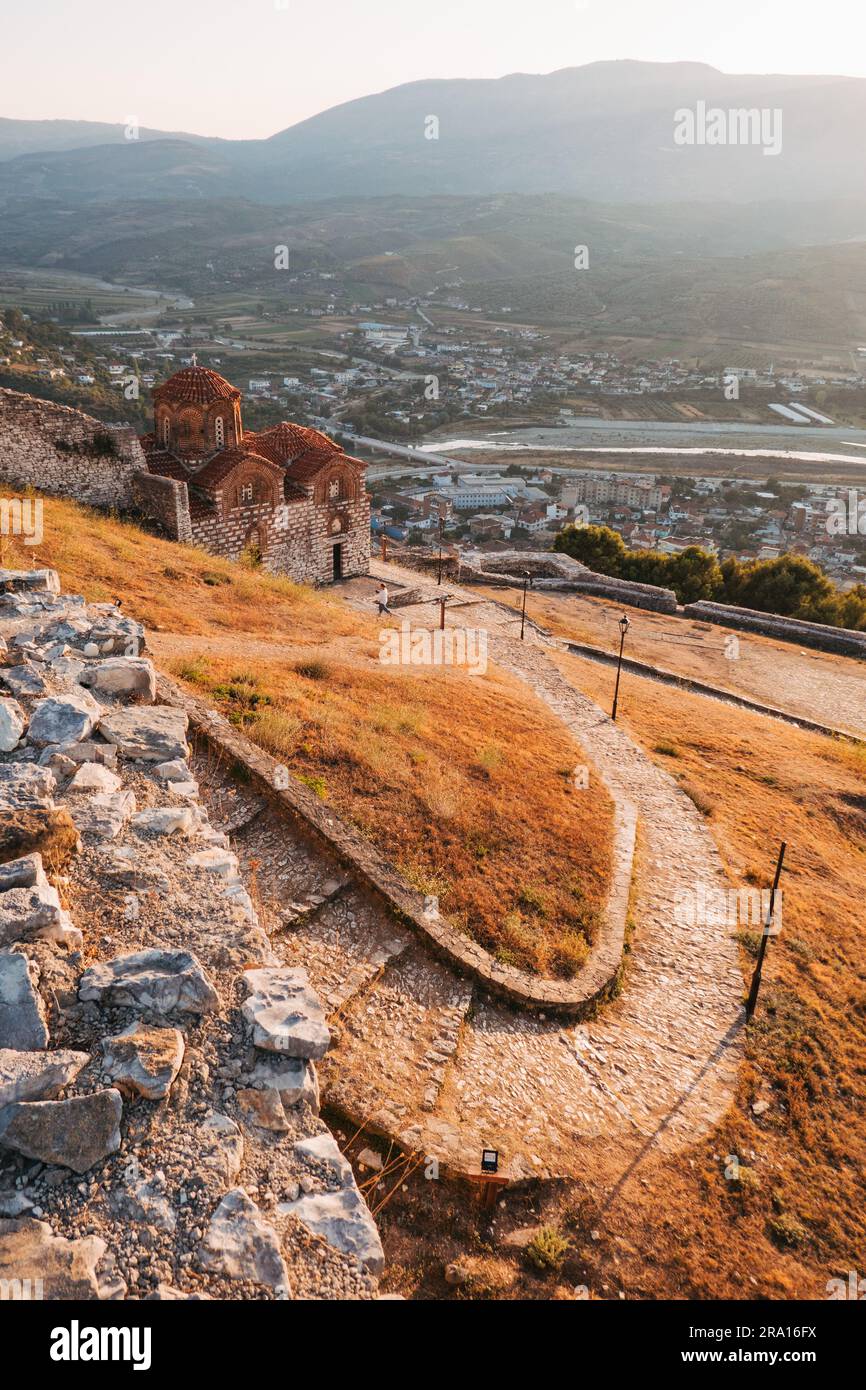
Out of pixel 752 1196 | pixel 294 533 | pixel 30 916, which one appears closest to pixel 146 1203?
pixel 30 916

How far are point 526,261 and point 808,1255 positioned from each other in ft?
516

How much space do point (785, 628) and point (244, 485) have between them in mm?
14039

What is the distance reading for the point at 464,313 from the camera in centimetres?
12031

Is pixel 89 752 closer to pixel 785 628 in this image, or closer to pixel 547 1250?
pixel 547 1250

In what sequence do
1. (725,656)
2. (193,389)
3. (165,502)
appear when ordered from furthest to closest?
1. (725,656)
2. (193,389)
3. (165,502)

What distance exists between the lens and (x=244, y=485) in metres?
17.7

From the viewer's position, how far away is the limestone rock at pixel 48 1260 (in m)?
2.86

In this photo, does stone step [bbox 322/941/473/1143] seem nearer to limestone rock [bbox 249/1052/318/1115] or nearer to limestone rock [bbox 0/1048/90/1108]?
limestone rock [bbox 249/1052/318/1115]

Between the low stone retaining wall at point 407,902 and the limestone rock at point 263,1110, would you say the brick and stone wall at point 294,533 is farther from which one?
the limestone rock at point 263,1110

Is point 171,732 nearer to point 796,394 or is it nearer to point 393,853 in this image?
point 393,853

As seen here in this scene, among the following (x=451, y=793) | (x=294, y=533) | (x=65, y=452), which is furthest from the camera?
(x=294, y=533)

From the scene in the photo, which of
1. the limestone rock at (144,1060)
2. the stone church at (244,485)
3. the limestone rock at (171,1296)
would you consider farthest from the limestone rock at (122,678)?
the stone church at (244,485)

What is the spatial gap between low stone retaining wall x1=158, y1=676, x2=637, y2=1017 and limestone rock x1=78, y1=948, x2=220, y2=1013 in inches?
93.6

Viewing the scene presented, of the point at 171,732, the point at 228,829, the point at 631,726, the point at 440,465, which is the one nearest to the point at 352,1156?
the point at 228,829
